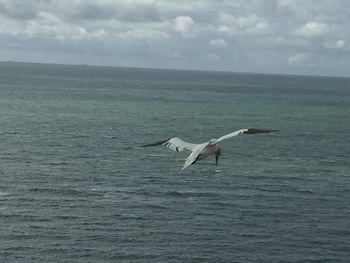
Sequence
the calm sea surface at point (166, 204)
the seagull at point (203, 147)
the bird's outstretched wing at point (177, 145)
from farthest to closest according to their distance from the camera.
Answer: the calm sea surface at point (166, 204)
the bird's outstretched wing at point (177, 145)
the seagull at point (203, 147)

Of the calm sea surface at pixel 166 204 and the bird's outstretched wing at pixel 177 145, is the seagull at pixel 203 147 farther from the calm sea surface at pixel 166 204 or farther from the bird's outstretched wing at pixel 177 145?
the calm sea surface at pixel 166 204

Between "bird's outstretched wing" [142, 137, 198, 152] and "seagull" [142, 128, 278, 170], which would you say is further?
"bird's outstretched wing" [142, 137, 198, 152]

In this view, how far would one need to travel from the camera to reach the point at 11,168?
132m

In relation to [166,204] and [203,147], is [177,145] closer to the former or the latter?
[203,147]

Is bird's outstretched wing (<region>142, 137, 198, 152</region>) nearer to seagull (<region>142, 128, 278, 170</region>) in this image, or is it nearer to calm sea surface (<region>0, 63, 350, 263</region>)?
seagull (<region>142, 128, 278, 170</region>)

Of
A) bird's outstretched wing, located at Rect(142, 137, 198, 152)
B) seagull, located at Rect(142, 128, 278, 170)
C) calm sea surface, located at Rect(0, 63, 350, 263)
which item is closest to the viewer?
seagull, located at Rect(142, 128, 278, 170)

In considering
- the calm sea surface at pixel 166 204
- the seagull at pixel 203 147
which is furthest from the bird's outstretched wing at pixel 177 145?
the calm sea surface at pixel 166 204

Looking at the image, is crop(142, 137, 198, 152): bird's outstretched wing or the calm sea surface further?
the calm sea surface

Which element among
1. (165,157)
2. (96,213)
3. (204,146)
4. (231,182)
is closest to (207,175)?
(231,182)

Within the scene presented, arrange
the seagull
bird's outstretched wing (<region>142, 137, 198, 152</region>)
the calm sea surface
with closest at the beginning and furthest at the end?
1. the seagull
2. bird's outstretched wing (<region>142, 137, 198, 152</region>)
3. the calm sea surface

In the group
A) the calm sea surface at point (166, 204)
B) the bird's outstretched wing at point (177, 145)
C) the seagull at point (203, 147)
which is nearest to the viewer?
the seagull at point (203, 147)

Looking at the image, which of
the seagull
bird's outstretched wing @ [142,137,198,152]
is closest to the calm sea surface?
bird's outstretched wing @ [142,137,198,152]

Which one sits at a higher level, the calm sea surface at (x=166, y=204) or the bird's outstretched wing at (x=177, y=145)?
the bird's outstretched wing at (x=177, y=145)

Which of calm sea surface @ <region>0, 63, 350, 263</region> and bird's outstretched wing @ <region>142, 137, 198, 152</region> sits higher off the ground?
bird's outstretched wing @ <region>142, 137, 198, 152</region>
